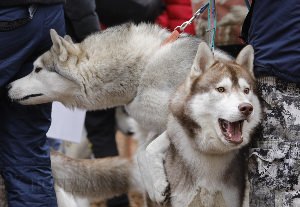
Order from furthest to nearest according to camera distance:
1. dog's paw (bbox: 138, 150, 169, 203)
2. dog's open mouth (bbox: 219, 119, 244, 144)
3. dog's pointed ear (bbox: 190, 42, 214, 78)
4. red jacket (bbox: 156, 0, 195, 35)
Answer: red jacket (bbox: 156, 0, 195, 35), dog's paw (bbox: 138, 150, 169, 203), dog's pointed ear (bbox: 190, 42, 214, 78), dog's open mouth (bbox: 219, 119, 244, 144)

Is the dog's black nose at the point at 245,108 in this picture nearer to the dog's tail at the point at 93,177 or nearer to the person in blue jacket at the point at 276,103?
the person in blue jacket at the point at 276,103

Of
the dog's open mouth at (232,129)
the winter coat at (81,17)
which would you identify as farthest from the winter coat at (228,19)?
the dog's open mouth at (232,129)

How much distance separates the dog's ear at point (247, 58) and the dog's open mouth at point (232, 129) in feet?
1.00

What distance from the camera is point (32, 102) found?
407cm

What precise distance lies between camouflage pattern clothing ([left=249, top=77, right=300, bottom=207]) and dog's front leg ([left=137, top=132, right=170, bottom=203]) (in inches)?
20.8

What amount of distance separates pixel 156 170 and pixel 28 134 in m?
0.90

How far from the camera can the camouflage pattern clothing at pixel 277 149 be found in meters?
3.11

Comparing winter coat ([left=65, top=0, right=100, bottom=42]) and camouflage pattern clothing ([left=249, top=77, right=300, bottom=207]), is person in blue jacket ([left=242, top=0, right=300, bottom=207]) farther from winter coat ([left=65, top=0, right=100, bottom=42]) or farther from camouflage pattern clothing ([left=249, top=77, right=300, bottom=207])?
winter coat ([left=65, top=0, right=100, bottom=42])

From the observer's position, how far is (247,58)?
318 centimetres

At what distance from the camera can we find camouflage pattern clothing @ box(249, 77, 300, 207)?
3113 mm

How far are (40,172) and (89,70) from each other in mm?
743


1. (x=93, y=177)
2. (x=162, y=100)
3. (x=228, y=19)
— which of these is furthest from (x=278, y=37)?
(x=93, y=177)

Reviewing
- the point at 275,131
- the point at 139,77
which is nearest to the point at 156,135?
the point at 139,77

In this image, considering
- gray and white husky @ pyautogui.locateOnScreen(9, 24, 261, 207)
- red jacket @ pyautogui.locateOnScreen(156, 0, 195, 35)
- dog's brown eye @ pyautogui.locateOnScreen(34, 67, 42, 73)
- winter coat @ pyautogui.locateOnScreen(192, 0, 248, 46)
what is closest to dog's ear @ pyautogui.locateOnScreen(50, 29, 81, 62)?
gray and white husky @ pyautogui.locateOnScreen(9, 24, 261, 207)
